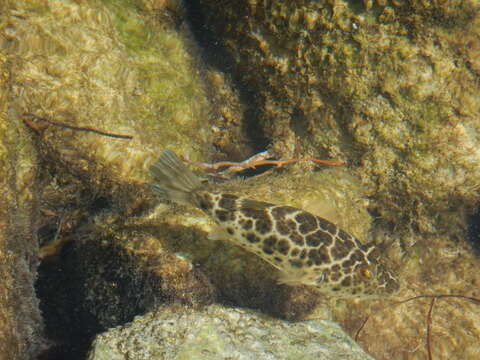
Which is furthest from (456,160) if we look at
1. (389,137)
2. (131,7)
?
(131,7)

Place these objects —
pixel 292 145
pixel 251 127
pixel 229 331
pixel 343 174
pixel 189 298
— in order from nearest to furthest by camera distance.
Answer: pixel 229 331
pixel 189 298
pixel 343 174
pixel 292 145
pixel 251 127

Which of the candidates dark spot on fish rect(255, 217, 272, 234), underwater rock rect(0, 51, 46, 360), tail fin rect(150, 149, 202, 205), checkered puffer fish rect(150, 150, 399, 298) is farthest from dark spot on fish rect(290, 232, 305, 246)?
underwater rock rect(0, 51, 46, 360)

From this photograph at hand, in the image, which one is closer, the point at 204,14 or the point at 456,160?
the point at 456,160

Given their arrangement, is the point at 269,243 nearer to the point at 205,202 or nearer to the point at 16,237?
the point at 205,202

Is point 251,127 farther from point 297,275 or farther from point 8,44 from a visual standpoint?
point 8,44

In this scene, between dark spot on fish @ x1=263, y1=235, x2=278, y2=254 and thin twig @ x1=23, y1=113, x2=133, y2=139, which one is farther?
dark spot on fish @ x1=263, y1=235, x2=278, y2=254

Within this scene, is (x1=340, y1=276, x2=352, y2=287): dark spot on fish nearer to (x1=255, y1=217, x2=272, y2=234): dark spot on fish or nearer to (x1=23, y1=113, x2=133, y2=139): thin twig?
(x1=255, y1=217, x2=272, y2=234): dark spot on fish

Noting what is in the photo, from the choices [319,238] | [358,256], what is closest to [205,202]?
[319,238]

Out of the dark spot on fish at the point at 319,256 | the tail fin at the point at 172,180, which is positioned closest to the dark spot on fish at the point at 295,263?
the dark spot on fish at the point at 319,256
